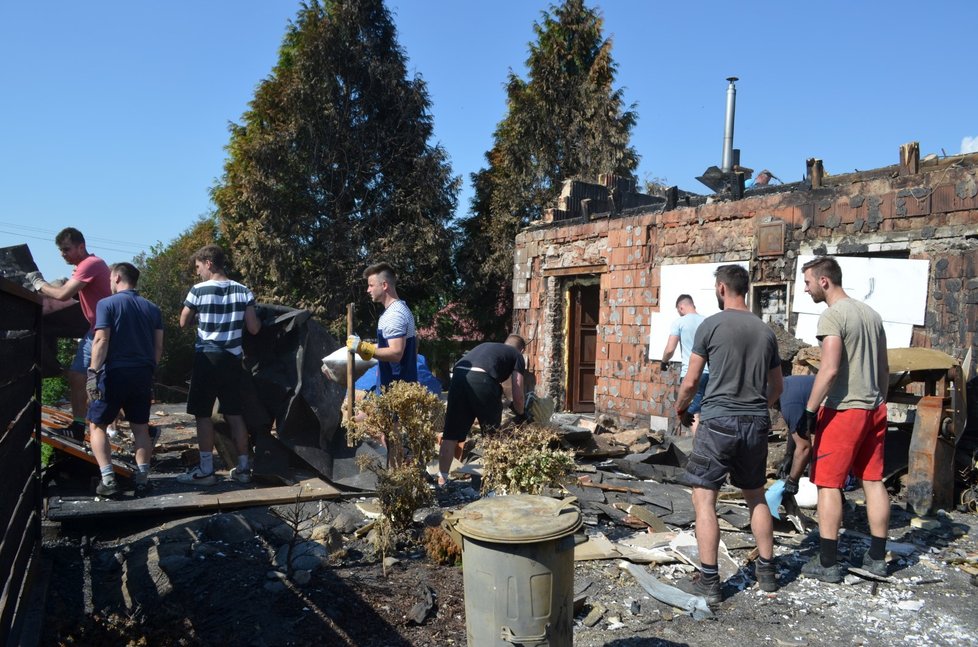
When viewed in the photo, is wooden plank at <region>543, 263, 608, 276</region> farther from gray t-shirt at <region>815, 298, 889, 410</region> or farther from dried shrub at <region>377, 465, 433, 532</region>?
dried shrub at <region>377, 465, 433, 532</region>

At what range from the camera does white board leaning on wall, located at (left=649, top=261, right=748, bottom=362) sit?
9.85m

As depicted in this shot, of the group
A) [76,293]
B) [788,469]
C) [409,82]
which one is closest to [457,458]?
[788,469]

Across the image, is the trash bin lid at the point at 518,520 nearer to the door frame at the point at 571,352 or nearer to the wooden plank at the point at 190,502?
the wooden plank at the point at 190,502

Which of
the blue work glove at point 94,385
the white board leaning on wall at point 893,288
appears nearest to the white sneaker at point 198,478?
the blue work glove at point 94,385

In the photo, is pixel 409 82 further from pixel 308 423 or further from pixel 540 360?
pixel 308 423

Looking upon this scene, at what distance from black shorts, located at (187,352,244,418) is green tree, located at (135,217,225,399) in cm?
936

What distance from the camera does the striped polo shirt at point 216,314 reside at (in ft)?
18.9

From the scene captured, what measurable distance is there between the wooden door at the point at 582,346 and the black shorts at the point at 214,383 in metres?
7.97

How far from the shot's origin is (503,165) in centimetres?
2278

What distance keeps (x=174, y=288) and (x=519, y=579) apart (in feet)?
64.3

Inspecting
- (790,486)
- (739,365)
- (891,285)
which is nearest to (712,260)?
(891,285)

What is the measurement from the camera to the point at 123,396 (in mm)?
5359

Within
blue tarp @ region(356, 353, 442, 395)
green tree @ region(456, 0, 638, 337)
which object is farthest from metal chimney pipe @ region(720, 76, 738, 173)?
blue tarp @ region(356, 353, 442, 395)

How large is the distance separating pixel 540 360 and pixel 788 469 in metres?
7.22
